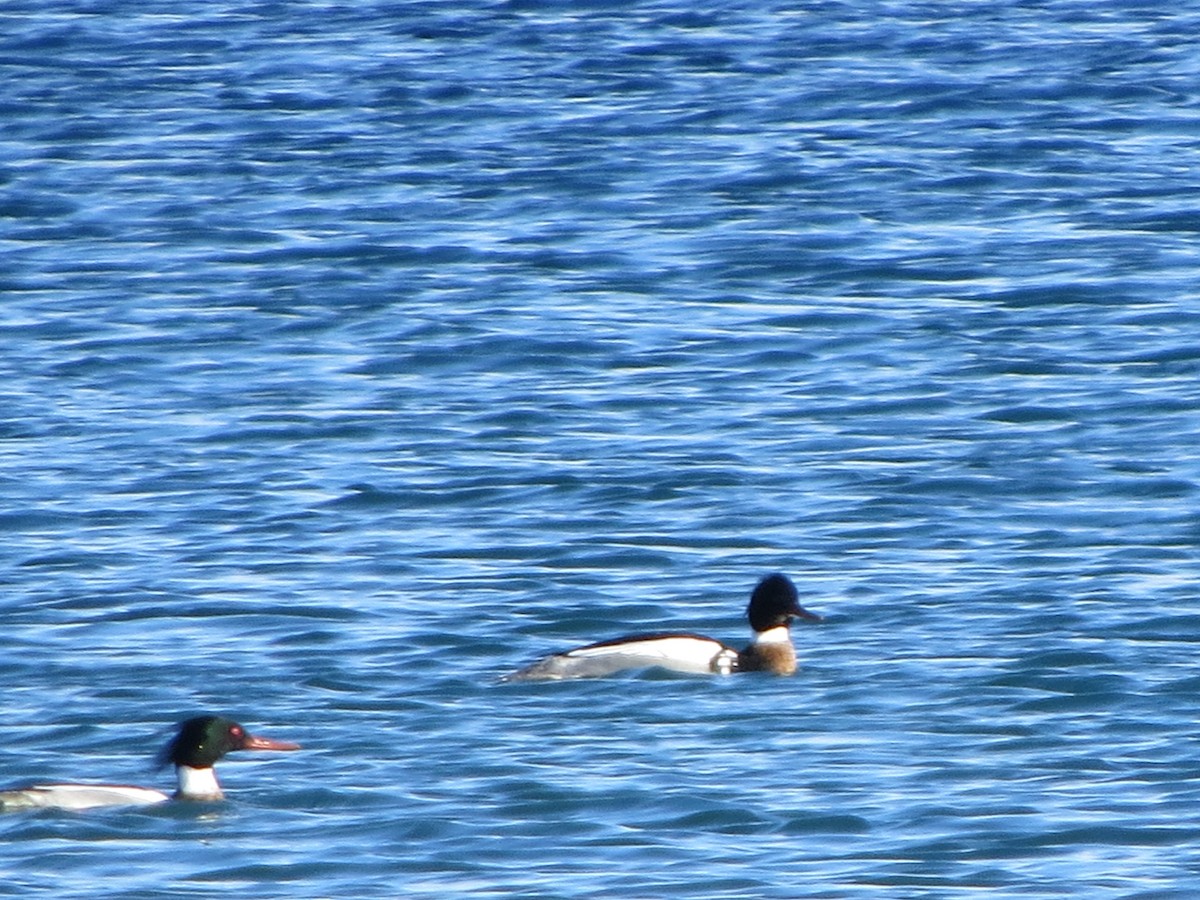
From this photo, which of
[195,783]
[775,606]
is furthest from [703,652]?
→ [195,783]

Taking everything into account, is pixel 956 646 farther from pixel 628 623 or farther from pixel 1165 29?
pixel 1165 29

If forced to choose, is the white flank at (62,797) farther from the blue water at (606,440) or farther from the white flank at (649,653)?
the white flank at (649,653)

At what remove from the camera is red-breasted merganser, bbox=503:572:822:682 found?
13.7 metres

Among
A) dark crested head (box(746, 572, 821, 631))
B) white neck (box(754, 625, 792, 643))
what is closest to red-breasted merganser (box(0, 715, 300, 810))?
white neck (box(754, 625, 792, 643))

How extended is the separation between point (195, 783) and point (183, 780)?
6 centimetres

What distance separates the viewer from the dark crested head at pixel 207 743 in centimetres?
1198

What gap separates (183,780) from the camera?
11.9m

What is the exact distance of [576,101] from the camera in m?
30.2

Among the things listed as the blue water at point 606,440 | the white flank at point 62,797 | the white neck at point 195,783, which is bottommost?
the blue water at point 606,440

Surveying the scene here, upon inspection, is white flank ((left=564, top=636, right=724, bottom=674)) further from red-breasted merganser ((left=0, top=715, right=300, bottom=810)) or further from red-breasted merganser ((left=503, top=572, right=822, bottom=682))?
red-breasted merganser ((left=0, top=715, right=300, bottom=810))

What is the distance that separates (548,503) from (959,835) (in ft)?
20.8

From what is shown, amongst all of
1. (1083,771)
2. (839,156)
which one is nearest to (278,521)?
(1083,771)

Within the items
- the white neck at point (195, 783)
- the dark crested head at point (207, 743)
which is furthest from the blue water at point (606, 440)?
the dark crested head at point (207, 743)

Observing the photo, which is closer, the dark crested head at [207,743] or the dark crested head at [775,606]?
the dark crested head at [207,743]
